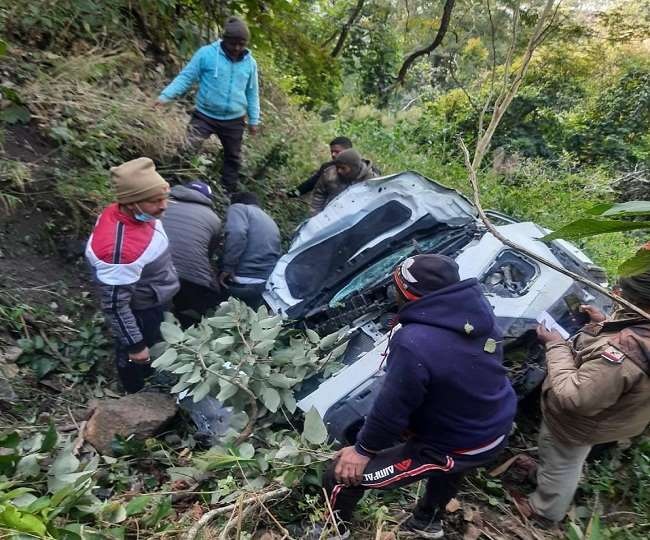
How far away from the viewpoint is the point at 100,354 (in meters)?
3.82

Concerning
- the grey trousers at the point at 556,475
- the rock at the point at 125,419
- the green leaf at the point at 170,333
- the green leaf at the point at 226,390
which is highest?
the green leaf at the point at 170,333

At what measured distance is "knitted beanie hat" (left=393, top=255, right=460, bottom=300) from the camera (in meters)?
2.20

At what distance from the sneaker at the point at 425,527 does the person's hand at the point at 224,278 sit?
227 centimetres

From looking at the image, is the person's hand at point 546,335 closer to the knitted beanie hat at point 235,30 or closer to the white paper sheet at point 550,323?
the white paper sheet at point 550,323

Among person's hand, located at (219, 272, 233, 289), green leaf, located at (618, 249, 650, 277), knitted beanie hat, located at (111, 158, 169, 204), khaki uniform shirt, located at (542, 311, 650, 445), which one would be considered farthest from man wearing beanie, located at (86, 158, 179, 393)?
green leaf, located at (618, 249, 650, 277)

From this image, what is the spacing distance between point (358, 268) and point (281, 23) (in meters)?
4.19

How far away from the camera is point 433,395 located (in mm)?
2189

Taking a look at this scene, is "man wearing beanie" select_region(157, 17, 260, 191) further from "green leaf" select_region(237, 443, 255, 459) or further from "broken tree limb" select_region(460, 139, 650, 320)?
"broken tree limb" select_region(460, 139, 650, 320)

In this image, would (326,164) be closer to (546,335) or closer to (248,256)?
(248,256)

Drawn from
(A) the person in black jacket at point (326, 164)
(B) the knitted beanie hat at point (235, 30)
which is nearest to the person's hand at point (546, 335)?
(A) the person in black jacket at point (326, 164)

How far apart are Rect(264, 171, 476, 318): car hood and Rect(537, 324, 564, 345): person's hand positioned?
43.0 inches

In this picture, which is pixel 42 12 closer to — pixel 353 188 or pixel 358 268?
pixel 353 188

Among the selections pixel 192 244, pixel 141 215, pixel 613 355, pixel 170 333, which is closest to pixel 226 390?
pixel 170 333

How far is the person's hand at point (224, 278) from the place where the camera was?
14.0 ft
